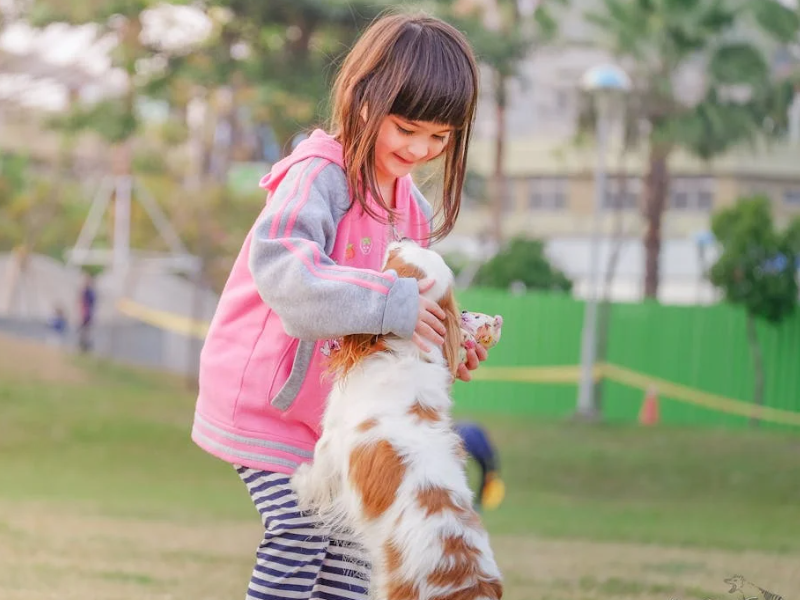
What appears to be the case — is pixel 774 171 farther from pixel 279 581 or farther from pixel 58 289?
pixel 279 581

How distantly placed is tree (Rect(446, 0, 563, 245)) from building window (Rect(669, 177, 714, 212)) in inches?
535

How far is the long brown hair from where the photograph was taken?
3.22 meters

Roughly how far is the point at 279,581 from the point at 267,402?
1.50ft

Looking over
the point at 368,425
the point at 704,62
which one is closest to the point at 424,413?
the point at 368,425

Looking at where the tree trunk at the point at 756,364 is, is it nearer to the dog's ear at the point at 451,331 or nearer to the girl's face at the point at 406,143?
the girl's face at the point at 406,143

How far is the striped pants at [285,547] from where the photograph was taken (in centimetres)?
321

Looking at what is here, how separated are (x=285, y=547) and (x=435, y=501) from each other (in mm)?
541

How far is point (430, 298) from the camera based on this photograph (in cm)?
304

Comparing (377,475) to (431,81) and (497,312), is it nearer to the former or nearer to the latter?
(431,81)

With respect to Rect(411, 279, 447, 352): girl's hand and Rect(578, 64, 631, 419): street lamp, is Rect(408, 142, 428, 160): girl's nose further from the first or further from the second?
Rect(578, 64, 631, 419): street lamp

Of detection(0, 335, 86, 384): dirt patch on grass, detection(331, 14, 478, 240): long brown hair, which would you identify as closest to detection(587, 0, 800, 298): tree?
detection(0, 335, 86, 384): dirt patch on grass

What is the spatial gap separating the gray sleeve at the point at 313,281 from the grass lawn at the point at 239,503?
2835 millimetres

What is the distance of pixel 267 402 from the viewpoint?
324 centimetres

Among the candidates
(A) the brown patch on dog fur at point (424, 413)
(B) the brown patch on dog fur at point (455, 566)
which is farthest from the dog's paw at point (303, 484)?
(B) the brown patch on dog fur at point (455, 566)
